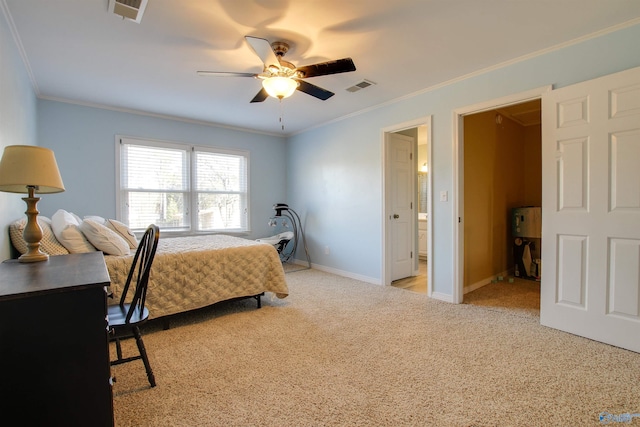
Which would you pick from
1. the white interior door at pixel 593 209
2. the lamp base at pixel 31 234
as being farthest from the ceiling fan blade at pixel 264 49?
the white interior door at pixel 593 209

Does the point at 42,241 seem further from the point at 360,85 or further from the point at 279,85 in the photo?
the point at 360,85

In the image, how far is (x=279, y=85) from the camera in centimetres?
247

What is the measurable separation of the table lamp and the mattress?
652mm

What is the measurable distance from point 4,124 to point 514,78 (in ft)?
13.6

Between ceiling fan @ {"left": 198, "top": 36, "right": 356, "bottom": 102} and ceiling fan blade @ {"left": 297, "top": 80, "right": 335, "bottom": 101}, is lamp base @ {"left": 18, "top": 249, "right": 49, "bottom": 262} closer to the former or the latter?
ceiling fan @ {"left": 198, "top": 36, "right": 356, "bottom": 102}

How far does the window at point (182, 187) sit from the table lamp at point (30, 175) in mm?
2665

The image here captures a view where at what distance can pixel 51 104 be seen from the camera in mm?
3748

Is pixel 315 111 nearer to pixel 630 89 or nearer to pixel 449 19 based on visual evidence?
pixel 449 19

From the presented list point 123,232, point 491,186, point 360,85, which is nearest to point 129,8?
point 123,232

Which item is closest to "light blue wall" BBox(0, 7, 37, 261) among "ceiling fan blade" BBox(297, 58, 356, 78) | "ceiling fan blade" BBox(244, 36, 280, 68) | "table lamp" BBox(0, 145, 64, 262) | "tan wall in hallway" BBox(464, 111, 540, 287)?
"table lamp" BBox(0, 145, 64, 262)

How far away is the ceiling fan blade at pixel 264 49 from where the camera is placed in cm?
207

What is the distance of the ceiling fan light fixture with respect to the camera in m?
2.45

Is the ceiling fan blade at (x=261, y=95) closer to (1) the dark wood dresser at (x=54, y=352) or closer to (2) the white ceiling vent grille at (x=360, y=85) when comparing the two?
(2) the white ceiling vent grille at (x=360, y=85)

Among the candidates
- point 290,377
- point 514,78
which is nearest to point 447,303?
point 290,377
